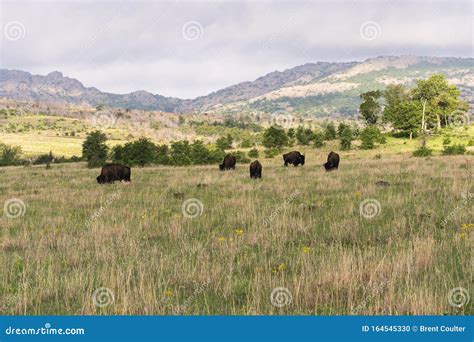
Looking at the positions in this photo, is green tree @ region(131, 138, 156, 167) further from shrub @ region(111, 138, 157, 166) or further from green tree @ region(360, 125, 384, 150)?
green tree @ region(360, 125, 384, 150)

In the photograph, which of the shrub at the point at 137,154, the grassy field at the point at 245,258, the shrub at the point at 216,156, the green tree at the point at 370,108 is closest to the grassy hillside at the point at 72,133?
the green tree at the point at 370,108

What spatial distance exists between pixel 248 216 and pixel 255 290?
5.29 metres

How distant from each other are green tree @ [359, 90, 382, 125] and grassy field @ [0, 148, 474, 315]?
7770 centimetres

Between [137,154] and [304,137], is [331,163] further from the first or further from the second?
[304,137]

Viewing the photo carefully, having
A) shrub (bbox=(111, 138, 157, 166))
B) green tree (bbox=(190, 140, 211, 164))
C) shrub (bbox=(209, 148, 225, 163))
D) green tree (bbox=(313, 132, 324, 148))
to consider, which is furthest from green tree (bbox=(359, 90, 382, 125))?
shrub (bbox=(111, 138, 157, 166))

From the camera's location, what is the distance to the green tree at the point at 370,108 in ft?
283

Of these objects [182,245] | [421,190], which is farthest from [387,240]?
[421,190]

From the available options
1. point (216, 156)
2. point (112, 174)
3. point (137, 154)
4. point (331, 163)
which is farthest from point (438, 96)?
point (112, 174)

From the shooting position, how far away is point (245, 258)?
22.6ft

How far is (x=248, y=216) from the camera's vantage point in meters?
10.7

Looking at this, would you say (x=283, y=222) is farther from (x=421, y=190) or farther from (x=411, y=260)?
(x=421, y=190)

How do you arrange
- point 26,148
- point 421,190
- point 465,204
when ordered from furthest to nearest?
point 26,148, point 421,190, point 465,204

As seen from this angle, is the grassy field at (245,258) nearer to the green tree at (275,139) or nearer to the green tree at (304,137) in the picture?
the green tree at (275,139)

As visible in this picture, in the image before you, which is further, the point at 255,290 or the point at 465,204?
the point at 465,204
